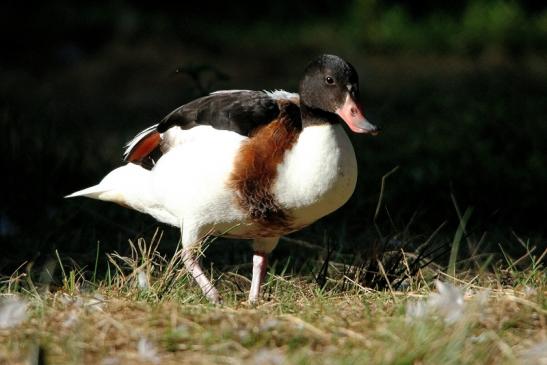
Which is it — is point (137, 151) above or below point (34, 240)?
above

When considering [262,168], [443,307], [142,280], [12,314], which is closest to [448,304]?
[443,307]

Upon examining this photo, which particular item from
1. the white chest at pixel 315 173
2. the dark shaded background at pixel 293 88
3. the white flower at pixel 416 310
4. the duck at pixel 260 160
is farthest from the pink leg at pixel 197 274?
the white flower at pixel 416 310

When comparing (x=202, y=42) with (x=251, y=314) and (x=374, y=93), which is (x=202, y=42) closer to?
(x=374, y=93)

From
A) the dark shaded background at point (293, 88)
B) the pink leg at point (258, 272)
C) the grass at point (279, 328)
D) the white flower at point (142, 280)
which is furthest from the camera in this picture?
the dark shaded background at point (293, 88)

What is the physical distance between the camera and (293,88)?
7387mm

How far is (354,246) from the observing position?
463cm

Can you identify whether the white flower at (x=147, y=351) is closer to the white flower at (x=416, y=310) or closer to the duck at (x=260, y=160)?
the white flower at (x=416, y=310)

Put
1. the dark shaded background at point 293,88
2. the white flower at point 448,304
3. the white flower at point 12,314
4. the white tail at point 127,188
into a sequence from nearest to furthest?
the white flower at point 448,304 → the white flower at point 12,314 → the white tail at point 127,188 → the dark shaded background at point 293,88

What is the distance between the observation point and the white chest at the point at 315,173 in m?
3.60

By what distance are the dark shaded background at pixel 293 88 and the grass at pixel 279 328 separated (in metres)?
0.82

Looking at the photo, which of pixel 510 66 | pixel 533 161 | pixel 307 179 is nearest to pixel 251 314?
pixel 307 179

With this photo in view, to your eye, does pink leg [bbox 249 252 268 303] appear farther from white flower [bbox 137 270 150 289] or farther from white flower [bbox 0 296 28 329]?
white flower [bbox 0 296 28 329]

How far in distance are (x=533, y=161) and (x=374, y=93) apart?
255 centimetres

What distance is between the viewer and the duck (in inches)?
143
